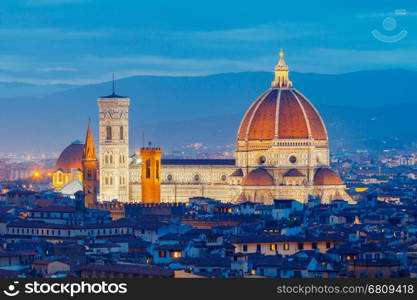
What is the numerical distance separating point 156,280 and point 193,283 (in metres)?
1.62

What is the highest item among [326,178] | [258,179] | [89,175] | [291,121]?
[291,121]

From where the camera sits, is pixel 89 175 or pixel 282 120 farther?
pixel 282 120

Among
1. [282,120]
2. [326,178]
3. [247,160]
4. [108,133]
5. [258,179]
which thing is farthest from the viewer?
[108,133]

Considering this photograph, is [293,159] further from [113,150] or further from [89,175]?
[89,175]

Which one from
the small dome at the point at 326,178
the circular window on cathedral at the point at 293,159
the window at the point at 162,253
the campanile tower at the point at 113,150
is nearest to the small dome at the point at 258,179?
the small dome at the point at 326,178

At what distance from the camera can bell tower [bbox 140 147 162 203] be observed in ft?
524

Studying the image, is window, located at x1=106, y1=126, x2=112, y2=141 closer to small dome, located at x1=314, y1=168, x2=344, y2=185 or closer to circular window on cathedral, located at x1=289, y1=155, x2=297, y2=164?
circular window on cathedral, located at x1=289, y1=155, x2=297, y2=164

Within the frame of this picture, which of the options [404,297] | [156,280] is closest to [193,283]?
[156,280]

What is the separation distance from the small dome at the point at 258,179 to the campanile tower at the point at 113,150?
1095 cm

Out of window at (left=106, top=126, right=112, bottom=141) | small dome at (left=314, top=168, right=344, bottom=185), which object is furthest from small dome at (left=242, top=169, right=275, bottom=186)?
window at (left=106, top=126, right=112, bottom=141)

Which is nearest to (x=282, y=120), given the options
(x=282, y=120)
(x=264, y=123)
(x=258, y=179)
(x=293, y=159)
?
(x=282, y=120)

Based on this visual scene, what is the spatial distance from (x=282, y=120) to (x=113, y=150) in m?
13.9

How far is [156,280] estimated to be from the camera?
6288cm

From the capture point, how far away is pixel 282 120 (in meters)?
172
